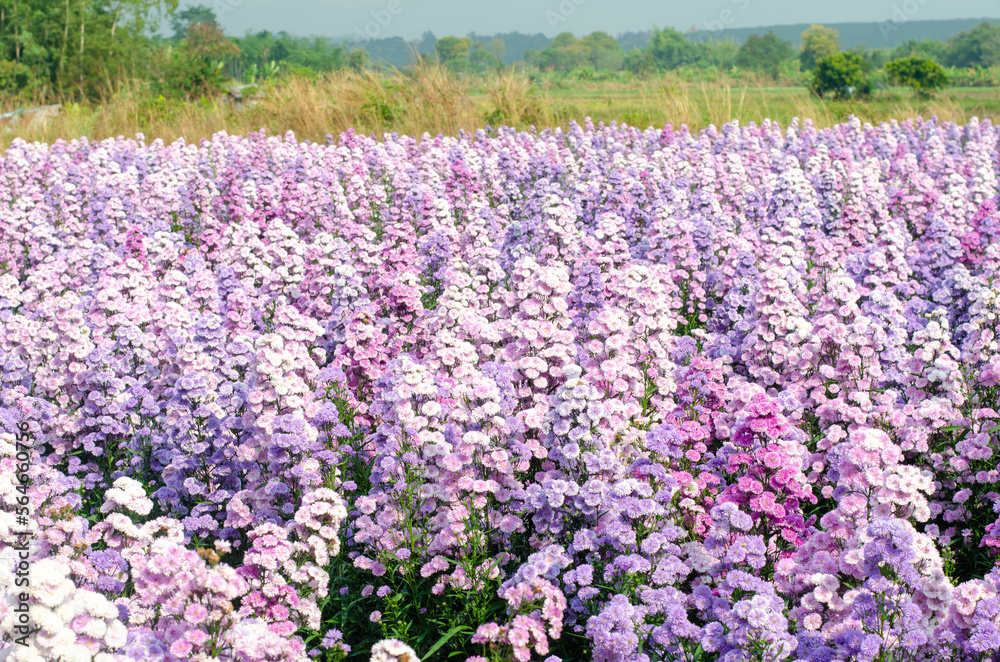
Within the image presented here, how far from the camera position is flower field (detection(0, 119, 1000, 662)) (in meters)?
3.09

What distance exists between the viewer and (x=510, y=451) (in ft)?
14.3

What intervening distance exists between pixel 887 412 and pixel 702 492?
1254 millimetres

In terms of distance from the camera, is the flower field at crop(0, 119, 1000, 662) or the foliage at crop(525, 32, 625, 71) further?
the foliage at crop(525, 32, 625, 71)

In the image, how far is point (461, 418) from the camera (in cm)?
414

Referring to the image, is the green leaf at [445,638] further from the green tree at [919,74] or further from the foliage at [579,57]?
the foliage at [579,57]

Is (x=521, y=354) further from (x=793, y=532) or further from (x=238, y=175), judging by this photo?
(x=238, y=175)

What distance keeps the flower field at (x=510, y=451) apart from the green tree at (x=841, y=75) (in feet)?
101

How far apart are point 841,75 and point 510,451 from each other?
122 feet

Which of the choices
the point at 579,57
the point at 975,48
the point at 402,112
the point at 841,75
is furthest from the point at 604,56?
the point at 402,112

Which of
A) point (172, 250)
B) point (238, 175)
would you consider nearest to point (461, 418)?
point (172, 250)

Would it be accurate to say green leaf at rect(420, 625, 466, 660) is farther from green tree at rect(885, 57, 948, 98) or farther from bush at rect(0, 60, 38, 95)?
green tree at rect(885, 57, 948, 98)

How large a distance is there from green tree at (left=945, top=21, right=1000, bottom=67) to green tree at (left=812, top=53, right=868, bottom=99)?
7548 cm

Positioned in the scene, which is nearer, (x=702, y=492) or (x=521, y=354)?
(x=702, y=492)

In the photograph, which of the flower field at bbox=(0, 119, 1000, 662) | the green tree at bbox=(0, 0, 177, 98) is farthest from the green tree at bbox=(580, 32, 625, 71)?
the flower field at bbox=(0, 119, 1000, 662)
